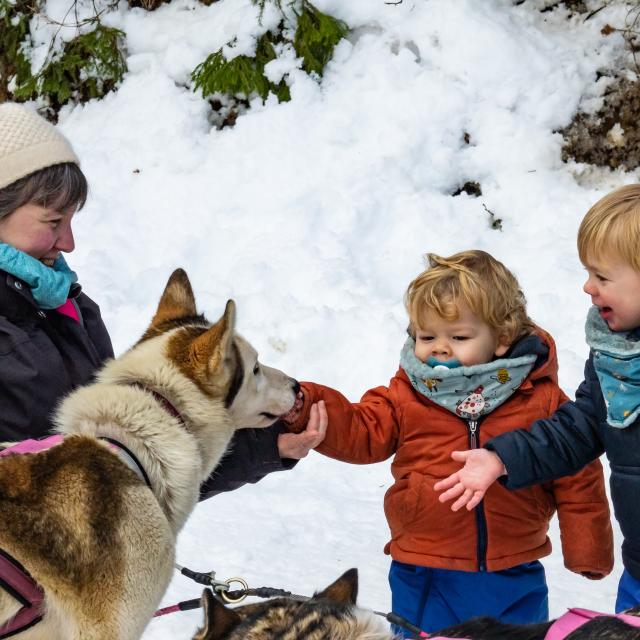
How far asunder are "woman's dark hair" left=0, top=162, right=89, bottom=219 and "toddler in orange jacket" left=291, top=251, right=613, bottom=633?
117 cm

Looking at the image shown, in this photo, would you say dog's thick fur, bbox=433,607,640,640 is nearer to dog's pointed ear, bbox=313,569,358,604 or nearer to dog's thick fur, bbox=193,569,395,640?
dog's pointed ear, bbox=313,569,358,604

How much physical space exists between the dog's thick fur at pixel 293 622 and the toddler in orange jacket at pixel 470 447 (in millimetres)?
1239

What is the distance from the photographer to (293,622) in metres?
1.63

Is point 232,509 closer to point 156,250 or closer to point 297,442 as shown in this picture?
point 297,442

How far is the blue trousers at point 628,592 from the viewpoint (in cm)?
259

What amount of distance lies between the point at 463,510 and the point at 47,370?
4.90 feet

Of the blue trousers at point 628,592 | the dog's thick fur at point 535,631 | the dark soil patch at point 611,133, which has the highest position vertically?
the dark soil patch at point 611,133

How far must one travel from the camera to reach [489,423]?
2951 mm

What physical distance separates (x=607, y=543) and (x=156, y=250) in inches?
212

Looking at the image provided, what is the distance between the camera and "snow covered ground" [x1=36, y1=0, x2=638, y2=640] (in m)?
6.28

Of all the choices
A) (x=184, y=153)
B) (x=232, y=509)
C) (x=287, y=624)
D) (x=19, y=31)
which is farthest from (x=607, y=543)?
(x=19, y=31)

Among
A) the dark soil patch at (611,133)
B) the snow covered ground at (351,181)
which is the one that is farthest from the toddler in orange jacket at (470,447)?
the dark soil patch at (611,133)

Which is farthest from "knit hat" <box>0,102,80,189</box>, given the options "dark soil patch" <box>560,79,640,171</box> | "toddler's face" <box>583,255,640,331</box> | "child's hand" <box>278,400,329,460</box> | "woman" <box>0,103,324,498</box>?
"dark soil patch" <box>560,79,640,171</box>

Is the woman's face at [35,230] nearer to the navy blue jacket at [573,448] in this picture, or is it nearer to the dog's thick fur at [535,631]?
the navy blue jacket at [573,448]
